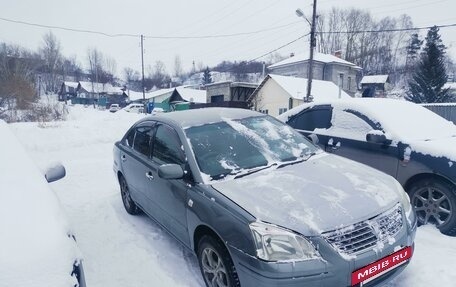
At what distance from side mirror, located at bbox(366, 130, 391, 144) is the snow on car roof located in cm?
12

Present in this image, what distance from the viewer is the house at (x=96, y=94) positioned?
71.2m

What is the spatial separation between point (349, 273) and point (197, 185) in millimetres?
1376

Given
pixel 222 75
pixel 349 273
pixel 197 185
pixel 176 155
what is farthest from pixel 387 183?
pixel 222 75

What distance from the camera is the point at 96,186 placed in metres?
6.26

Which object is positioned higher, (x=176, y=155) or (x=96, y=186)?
(x=176, y=155)

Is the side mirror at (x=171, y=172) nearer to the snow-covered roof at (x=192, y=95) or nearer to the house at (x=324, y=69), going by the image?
the house at (x=324, y=69)

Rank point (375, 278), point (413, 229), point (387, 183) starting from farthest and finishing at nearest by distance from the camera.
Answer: point (387, 183) < point (413, 229) < point (375, 278)

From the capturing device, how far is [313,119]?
5316 mm

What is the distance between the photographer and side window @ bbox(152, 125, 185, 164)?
3185mm

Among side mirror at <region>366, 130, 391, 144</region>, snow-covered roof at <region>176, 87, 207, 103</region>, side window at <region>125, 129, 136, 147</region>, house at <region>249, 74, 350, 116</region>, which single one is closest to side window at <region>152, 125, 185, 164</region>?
side window at <region>125, 129, 136, 147</region>

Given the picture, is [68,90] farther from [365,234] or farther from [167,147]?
[365,234]

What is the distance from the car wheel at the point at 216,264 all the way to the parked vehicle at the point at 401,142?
6.97ft

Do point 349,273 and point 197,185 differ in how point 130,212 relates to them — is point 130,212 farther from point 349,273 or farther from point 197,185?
point 349,273

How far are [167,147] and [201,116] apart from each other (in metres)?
0.58
